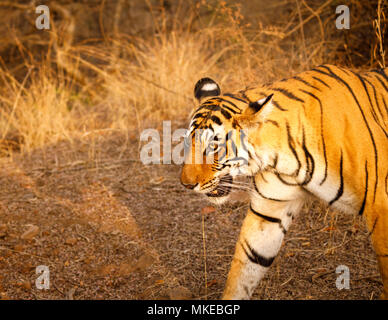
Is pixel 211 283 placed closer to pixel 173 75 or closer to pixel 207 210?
pixel 207 210

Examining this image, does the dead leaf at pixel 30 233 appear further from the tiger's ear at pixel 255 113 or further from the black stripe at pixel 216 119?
the tiger's ear at pixel 255 113

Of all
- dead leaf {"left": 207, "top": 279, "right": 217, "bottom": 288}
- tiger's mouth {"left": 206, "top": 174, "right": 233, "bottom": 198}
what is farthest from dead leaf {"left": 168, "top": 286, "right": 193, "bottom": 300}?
tiger's mouth {"left": 206, "top": 174, "right": 233, "bottom": 198}

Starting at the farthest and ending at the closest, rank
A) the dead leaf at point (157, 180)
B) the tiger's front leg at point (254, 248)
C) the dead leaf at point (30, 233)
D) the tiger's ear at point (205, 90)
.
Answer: the dead leaf at point (157, 180)
the dead leaf at point (30, 233)
the tiger's ear at point (205, 90)
the tiger's front leg at point (254, 248)

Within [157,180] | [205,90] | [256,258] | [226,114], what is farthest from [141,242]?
[226,114]

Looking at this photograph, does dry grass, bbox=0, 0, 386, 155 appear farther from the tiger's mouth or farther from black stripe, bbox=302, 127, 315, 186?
black stripe, bbox=302, 127, 315, 186

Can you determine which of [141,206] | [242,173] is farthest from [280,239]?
[141,206]

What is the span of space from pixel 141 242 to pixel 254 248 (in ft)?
3.18

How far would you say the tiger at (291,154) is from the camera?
1.99 meters

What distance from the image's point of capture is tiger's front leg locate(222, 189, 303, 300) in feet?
7.47

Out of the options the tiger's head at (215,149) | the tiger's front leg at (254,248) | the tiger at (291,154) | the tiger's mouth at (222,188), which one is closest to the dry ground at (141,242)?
the tiger's front leg at (254,248)

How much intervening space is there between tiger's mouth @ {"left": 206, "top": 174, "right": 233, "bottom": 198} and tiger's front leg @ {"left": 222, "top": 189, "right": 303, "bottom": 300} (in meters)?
0.14

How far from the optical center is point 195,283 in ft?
8.70

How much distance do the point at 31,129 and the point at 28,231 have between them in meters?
1.87
